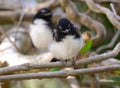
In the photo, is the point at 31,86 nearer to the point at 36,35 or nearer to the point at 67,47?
the point at 36,35

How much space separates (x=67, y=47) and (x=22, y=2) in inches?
70.8

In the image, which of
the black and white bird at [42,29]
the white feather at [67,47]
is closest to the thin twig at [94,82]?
the white feather at [67,47]

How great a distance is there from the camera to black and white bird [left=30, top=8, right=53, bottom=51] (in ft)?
9.11

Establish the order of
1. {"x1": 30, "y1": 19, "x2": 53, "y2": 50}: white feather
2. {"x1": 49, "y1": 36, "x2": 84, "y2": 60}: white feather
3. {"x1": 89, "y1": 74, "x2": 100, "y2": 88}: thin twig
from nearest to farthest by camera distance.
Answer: {"x1": 49, "y1": 36, "x2": 84, "y2": 60}: white feather
{"x1": 89, "y1": 74, "x2": 100, "y2": 88}: thin twig
{"x1": 30, "y1": 19, "x2": 53, "y2": 50}: white feather

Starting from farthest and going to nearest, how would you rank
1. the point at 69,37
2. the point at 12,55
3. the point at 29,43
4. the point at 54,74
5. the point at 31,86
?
the point at 29,43, the point at 31,86, the point at 12,55, the point at 69,37, the point at 54,74

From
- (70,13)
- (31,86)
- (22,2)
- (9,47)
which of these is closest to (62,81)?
(31,86)

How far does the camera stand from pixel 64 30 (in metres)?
1.75

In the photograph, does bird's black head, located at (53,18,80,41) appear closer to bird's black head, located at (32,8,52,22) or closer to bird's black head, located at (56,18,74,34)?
bird's black head, located at (56,18,74,34)

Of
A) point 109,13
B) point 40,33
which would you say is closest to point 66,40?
point 109,13

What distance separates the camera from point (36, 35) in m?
2.84

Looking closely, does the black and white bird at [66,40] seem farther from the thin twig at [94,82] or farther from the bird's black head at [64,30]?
the thin twig at [94,82]

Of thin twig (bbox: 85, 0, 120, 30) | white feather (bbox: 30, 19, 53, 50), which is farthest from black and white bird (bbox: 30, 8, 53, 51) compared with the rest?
thin twig (bbox: 85, 0, 120, 30)

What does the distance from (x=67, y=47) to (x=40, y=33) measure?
3.52 feet

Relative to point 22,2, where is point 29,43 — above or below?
below
